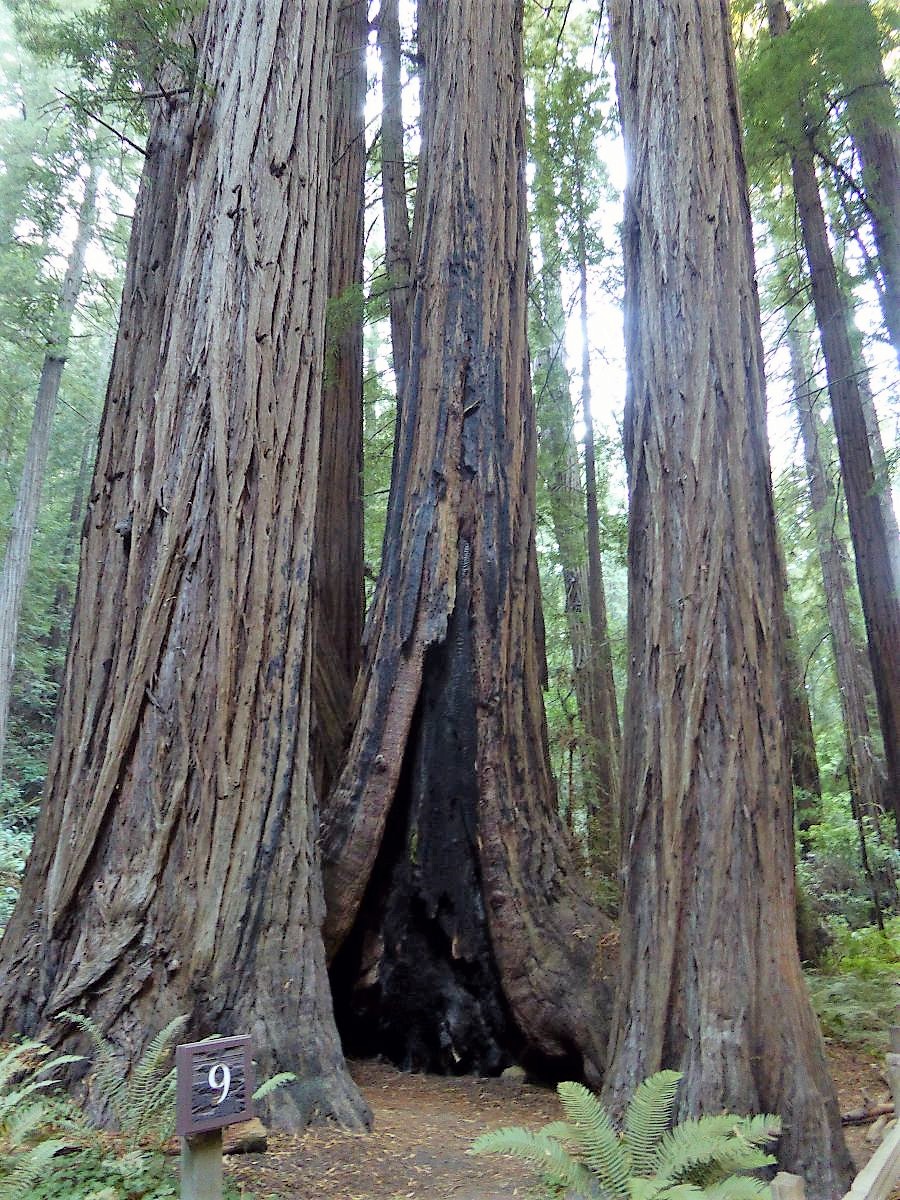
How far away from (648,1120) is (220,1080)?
1598mm

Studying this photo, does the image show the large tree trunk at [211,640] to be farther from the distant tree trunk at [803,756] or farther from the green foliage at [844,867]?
the green foliage at [844,867]

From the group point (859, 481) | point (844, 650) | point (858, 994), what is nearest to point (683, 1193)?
point (858, 994)

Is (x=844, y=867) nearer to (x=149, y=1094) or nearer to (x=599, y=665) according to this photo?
(x=599, y=665)

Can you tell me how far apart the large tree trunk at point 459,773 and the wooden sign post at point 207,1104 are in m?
2.66

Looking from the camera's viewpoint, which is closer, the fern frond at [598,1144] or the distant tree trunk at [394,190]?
the fern frond at [598,1144]

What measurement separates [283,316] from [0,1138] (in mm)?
4072

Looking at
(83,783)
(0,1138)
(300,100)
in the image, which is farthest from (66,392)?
(0,1138)

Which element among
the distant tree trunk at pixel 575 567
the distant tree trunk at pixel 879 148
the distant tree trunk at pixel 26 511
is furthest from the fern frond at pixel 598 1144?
the distant tree trunk at pixel 26 511

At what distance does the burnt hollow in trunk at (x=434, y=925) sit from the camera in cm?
527

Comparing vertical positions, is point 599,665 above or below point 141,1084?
above

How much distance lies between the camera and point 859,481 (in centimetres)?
841

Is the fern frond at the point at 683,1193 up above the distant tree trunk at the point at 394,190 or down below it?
below

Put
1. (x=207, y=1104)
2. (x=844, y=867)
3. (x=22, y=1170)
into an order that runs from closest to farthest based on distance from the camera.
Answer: (x=207, y=1104) < (x=22, y=1170) < (x=844, y=867)

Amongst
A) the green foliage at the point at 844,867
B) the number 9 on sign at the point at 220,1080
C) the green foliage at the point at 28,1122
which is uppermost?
the green foliage at the point at 844,867
